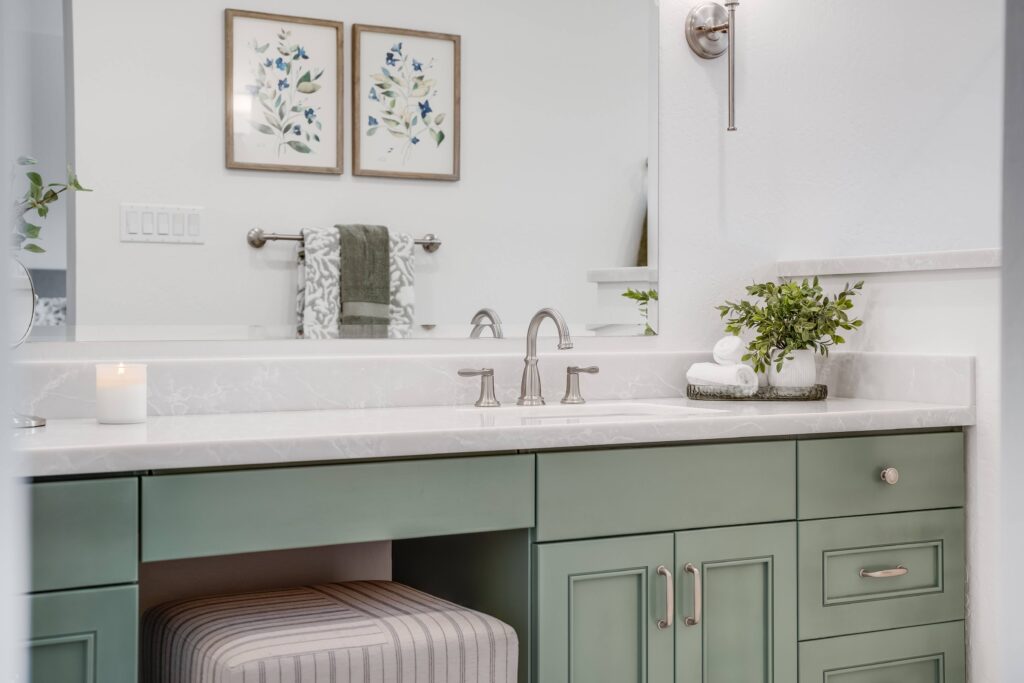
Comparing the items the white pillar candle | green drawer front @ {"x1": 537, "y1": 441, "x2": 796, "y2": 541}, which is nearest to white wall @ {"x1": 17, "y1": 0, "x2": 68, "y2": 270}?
the white pillar candle

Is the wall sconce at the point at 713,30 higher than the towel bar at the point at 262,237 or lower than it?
higher

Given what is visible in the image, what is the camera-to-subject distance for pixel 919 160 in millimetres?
2312

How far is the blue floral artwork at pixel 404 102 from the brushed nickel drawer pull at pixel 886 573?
1.14 metres

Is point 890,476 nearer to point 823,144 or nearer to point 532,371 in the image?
point 532,371

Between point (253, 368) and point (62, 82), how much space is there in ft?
1.89

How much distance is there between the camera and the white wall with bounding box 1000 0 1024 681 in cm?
32

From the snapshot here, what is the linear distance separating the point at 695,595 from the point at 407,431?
57cm

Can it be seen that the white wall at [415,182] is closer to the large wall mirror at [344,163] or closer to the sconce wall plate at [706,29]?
the large wall mirror at [344,163]

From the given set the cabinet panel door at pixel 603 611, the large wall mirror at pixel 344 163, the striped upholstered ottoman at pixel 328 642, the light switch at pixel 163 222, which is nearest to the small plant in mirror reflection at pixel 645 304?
the large wall mirror at pixel 344 163

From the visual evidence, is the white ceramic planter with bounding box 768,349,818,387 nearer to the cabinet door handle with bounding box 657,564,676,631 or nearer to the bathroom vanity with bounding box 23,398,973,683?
the bathroom vanity with bounding box 23,398,973,683

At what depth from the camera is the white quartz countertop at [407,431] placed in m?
1.30

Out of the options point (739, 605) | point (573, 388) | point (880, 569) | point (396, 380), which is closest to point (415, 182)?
point (396, 380)

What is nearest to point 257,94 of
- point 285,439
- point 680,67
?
point 285,439

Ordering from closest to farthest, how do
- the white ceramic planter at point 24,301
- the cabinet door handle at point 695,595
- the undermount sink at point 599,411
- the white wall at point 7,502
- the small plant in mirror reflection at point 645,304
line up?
the white wall at point 7,502 < the white ceramic planter at point 24,301 < the cabinet door handle at point 695,595 < the undermount sink at point 599,411 < the small plant in mirror reflection at point 645,304
